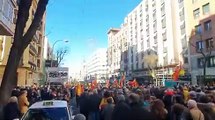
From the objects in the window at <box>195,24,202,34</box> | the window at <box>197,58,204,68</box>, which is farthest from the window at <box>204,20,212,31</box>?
the window at <box>197,58,204,68</box>

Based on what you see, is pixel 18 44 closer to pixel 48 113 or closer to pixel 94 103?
pixel 94 103

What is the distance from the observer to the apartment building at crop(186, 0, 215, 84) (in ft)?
131

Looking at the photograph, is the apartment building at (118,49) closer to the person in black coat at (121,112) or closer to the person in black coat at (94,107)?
the person in black coat at (94,107)

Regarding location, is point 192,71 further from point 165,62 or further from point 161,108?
point 161,108

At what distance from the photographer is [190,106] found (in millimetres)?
6438

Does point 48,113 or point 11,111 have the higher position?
point 48,113

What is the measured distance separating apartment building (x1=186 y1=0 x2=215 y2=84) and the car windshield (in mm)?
35823

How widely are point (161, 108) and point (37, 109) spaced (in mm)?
3078

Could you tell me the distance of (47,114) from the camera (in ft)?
21.8

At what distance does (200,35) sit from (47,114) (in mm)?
39115

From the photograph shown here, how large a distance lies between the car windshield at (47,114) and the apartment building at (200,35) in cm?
3582

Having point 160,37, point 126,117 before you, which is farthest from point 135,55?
point 126,117

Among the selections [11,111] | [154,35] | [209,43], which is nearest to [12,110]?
[11,111]

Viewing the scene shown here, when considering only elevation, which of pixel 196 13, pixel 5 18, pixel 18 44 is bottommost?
pixel 18 44
